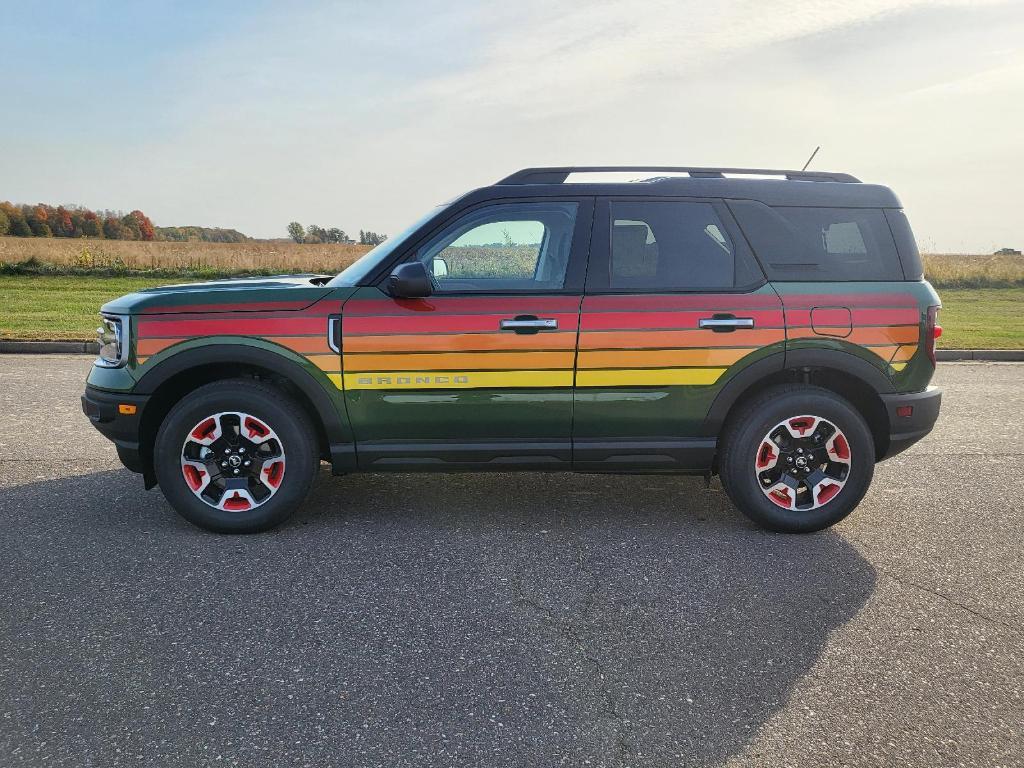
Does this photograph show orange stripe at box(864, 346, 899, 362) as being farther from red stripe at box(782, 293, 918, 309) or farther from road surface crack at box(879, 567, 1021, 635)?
road surface crack at box(879, 567, 1021, 635)

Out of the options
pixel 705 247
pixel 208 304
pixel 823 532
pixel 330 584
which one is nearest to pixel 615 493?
pixel 823 532

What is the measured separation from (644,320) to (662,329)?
4.2 inches

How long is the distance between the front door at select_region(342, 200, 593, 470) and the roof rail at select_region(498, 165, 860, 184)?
0.74ft

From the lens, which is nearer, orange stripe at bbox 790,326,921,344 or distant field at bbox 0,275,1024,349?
orange stripe at bbox 790,326,921,344

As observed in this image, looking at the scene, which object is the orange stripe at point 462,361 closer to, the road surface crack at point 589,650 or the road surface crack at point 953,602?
the road surface crack at point 589,650

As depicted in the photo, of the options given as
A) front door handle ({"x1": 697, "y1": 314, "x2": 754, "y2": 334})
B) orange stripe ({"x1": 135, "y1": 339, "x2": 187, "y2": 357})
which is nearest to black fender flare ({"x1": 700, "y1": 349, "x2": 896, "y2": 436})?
front door handle ({"x1": 697, "y1": 314, "x2": 754, "y2": 334})

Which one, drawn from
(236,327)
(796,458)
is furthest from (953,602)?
(236,327)

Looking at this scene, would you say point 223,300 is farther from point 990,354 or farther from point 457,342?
point 990,354

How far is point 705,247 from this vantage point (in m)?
4.62

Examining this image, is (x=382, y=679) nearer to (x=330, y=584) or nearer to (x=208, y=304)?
(x=330, y=584)

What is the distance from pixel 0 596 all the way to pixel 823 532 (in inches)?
160

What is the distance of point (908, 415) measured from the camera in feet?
15.4

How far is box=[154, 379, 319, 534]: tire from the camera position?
4.46 m

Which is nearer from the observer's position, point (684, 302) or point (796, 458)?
point (684, 302)
